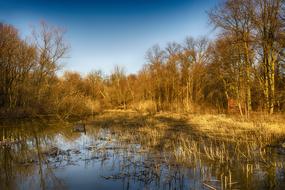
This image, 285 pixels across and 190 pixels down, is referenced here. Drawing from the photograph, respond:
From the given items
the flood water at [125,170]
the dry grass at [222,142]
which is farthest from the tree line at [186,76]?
the flood water at [125,170]

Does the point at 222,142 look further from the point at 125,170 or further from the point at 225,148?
the point at 125,170

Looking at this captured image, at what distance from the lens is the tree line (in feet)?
56.6

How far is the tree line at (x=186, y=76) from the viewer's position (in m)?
17.2

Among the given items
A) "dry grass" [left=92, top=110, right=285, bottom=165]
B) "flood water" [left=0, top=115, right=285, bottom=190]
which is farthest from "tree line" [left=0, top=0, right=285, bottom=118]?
"flood water" [left=0, top=115, right=285, bottom=190]

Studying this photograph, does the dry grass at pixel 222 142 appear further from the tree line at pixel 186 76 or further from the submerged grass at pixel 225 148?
the tree line at pixel 186 76

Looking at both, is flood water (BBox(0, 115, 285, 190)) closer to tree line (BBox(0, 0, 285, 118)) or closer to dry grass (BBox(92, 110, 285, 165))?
dry grass (BBox(92, 110, 285, 165))

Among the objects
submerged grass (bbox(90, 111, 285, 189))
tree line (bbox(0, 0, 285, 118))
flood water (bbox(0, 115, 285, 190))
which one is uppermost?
tree line (bbox(0, 0, 285, 118))

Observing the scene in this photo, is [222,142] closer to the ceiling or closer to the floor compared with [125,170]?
closer to the ceiling

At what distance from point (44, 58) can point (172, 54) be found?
15.7 meters

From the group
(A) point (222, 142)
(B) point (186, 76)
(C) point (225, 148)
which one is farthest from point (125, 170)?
(B) point (186, 76)

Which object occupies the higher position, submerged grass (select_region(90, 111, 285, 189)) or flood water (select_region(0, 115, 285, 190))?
submerged grass (select_region(90, 111, 285, 189))

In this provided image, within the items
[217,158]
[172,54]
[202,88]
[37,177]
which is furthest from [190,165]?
[172,54]

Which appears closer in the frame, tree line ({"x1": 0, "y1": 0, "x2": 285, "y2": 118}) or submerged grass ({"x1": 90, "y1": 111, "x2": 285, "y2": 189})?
submerged grass ({"x1": 90, "y1": 111, "x2": 285, "y2": 189})

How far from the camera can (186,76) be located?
1158 inches
